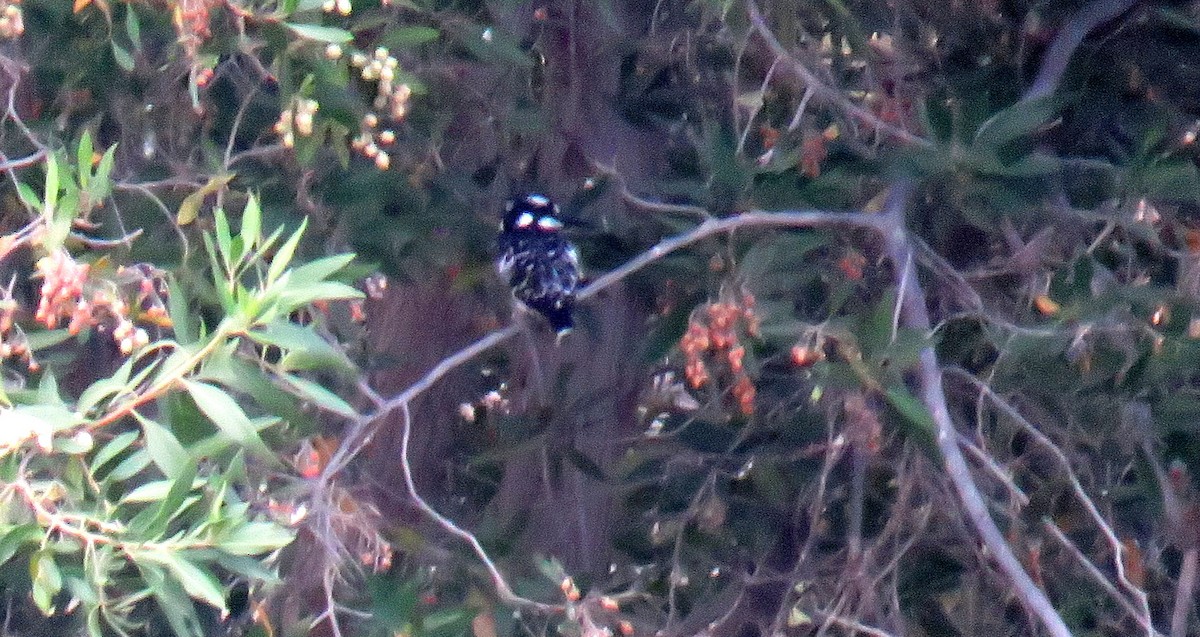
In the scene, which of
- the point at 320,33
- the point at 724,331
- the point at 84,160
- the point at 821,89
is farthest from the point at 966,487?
the point at 84,160

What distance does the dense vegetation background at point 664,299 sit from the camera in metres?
2.86

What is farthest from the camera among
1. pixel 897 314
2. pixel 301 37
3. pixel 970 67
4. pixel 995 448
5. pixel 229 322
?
pixel 970 67

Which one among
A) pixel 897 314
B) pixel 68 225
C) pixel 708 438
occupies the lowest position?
pixel 708 438

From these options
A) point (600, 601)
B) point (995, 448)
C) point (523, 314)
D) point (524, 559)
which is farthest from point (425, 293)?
point (995, 448)

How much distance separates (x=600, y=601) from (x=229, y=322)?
3.71ft

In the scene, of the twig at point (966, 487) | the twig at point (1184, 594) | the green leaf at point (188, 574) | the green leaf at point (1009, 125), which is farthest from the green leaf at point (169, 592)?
the twig at point (1184, 594)

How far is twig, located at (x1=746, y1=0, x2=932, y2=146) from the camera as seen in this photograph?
314 cm

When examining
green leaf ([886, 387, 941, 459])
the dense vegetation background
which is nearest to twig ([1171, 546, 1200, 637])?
the dense vegetation background

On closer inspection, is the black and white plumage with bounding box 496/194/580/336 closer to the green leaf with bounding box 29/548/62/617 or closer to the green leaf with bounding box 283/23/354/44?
the green leaf with bounding box 283/23/354/44

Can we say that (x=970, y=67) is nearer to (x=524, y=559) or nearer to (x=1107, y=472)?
(x=1107, y=472)

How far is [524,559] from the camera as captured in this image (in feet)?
11.6

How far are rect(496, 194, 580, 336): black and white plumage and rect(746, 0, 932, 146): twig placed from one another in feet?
1.88

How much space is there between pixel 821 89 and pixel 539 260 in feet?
2.09

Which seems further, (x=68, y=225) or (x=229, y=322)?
(x=68, y=225)
